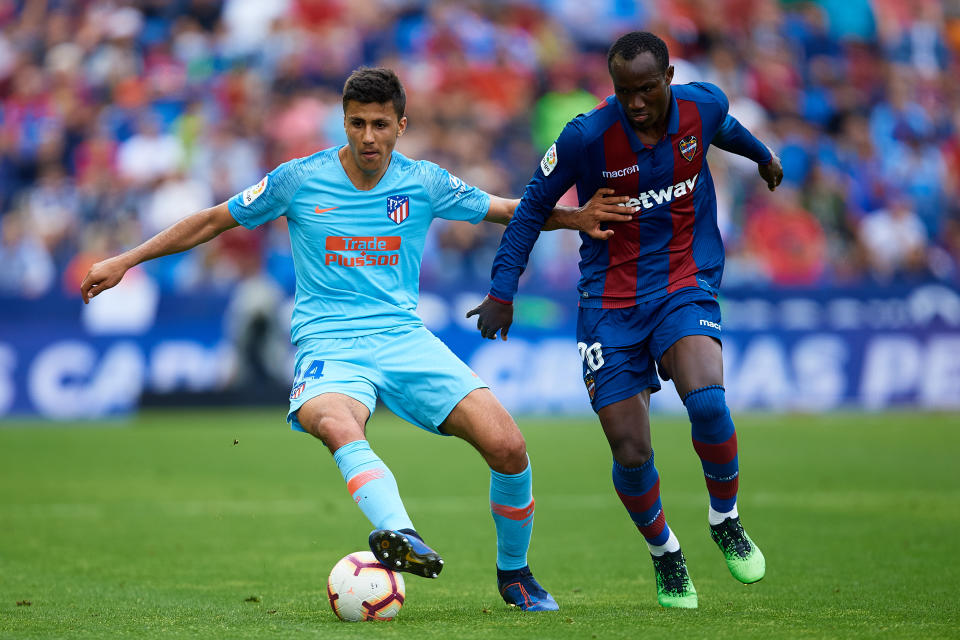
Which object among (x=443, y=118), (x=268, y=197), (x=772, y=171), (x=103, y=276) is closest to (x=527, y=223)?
(x=268, y=197)

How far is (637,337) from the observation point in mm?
6113

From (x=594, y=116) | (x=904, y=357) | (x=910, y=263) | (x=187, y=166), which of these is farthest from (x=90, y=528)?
(x=910, y=263)

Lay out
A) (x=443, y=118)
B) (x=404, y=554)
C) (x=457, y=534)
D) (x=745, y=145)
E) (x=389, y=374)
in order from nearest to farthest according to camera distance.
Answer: (x=404, y=554) < (x=389, y=374) < (x=745, y=145) < (x=457, y=534) < (x=443, y=118)

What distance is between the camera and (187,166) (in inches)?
750

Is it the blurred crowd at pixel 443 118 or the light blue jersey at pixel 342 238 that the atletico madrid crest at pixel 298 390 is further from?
the blurred crowd at pixel 443 118

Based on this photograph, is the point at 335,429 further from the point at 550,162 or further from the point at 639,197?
the point at 639,197

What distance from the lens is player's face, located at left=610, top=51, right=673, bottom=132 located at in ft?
18.9

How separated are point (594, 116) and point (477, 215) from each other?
2.51 feet

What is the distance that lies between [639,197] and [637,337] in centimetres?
68

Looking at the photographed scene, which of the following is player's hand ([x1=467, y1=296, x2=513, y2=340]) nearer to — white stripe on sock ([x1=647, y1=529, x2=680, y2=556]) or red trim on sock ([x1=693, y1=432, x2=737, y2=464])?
red trim on sock ([x1=693, y1=432, x2=737, y2=464])

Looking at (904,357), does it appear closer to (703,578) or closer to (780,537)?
(780,537)

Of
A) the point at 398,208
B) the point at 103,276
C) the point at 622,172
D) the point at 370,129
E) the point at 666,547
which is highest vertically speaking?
the point at 370,129

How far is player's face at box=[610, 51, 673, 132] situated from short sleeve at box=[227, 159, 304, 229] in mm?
1551

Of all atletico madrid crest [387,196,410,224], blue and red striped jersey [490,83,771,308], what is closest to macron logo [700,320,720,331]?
blue and red striped jersey [490,83,771,308]
